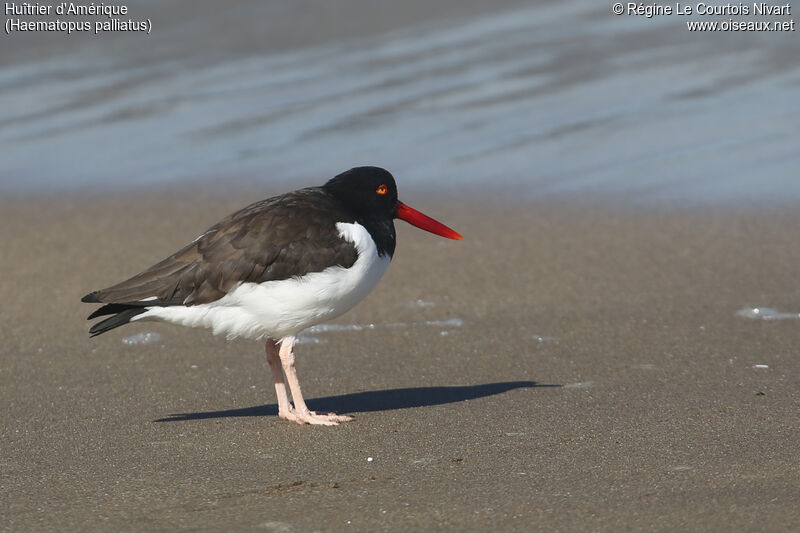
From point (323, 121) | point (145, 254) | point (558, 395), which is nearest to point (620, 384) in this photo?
point (558, 395)

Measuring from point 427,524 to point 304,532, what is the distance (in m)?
0.42

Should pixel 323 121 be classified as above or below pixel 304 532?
above

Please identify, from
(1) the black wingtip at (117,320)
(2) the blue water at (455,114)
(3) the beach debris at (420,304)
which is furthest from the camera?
(2) the blue water at (455,114)

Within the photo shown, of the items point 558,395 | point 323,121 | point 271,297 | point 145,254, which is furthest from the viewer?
point 323,121

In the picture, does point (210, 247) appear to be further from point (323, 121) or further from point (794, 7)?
point (794, 7)

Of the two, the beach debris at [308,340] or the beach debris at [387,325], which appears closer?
the beach debris at [308,340]

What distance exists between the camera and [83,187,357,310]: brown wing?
17.5 ft

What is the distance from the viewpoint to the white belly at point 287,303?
5332 millimetres

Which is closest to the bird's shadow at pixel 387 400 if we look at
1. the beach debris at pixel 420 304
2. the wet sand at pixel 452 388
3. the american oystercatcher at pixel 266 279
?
the wet sand at pixel 452 388

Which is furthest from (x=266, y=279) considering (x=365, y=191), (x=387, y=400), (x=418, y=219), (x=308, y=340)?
(x=308, y=340)

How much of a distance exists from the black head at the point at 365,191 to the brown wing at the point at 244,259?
0.31 meters

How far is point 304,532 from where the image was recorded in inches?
154

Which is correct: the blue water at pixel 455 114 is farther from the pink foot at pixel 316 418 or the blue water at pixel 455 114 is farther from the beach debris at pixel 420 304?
the pink foot at pixel 316 418

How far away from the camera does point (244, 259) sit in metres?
5.34
